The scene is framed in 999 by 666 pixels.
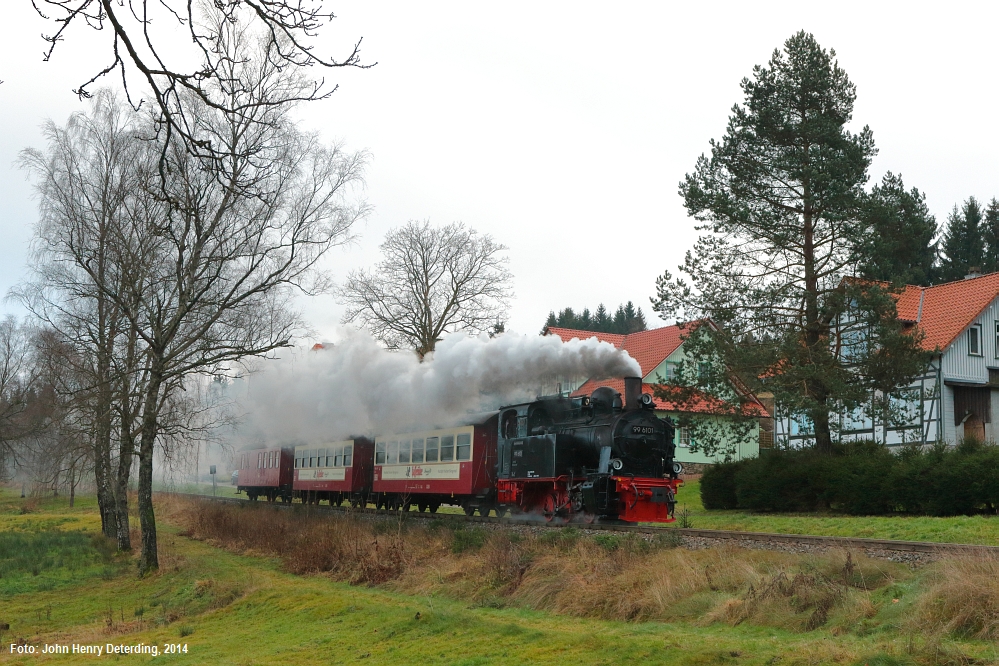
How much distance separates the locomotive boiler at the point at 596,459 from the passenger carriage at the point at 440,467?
62.9 inches

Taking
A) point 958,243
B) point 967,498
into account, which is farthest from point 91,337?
point 958,243

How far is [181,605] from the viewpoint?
48.4ft

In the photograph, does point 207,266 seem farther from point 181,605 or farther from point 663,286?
point 663,286

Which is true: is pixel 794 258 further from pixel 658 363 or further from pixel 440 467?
pixel 658 363

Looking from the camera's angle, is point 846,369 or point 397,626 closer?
point 397,626

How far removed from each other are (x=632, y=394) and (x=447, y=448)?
628cm

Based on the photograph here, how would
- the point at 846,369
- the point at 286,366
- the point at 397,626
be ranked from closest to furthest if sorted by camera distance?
the point at 397,626 → the point at 846,369 → the point at 286,366

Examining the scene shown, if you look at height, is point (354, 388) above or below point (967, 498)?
above

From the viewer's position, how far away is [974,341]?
33.4 metres

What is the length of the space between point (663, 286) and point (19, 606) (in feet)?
59.2

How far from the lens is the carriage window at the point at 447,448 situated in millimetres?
22480

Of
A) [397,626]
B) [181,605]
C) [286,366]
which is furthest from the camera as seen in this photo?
[286,366]

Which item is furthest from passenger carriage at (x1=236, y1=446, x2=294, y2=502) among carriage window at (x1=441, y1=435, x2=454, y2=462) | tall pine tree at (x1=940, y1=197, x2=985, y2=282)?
tall pine tree at (x1=940, y1=197, x2=985, y2=282)

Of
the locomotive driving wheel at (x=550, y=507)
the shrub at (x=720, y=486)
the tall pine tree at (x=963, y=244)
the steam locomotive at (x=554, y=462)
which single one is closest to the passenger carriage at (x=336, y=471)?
the steam locomotive at (x=554, y=462)
